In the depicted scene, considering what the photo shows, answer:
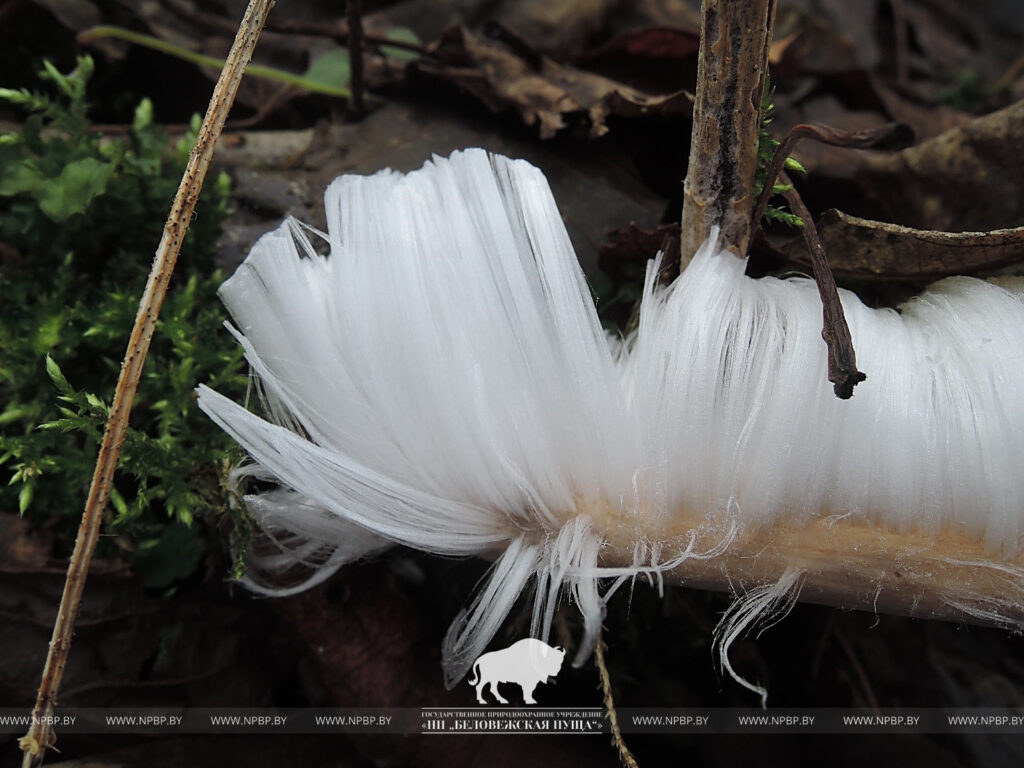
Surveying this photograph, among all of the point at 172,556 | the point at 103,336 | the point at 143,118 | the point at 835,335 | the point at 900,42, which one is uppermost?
the point at 900,42

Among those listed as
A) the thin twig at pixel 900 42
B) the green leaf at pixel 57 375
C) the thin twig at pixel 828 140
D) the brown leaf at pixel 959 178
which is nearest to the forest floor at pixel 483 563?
the brown leaf at pixel 959 178

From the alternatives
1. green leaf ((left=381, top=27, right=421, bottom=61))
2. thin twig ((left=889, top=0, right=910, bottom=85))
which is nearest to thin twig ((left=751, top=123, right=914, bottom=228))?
green leaf ((left=381, top=27, right=421, bottom=61))

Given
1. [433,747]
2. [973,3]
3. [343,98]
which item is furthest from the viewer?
[973,3]

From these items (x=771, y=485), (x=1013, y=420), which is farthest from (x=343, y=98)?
(x=1013, y=420)

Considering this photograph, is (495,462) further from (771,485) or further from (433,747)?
(433,747)

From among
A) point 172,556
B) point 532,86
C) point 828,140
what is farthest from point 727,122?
point 172,556

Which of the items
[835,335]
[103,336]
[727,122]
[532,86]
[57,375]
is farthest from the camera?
[532,86]

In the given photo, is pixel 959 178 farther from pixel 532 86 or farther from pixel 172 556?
pixel 172 556
